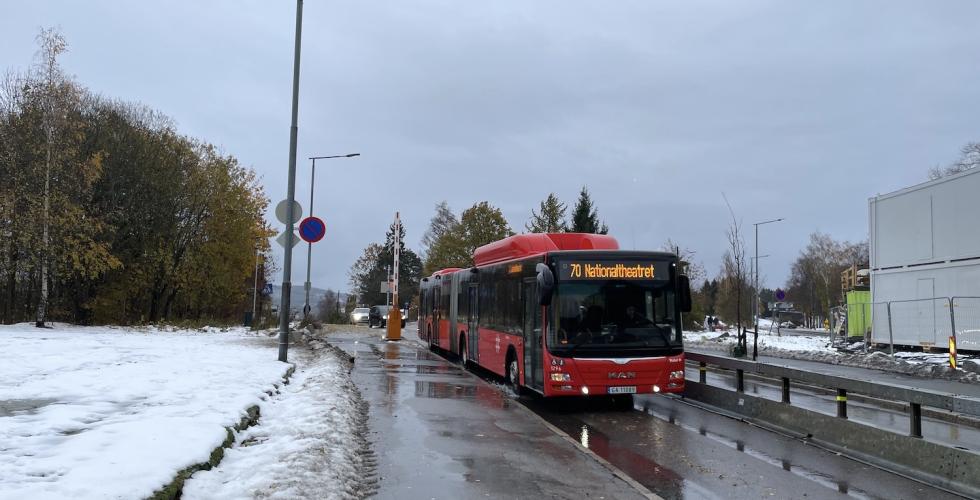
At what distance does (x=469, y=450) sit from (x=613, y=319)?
4.18m

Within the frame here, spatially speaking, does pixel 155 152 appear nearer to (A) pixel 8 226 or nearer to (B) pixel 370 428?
(A) pixel 8 226

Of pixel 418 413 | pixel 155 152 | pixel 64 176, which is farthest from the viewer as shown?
pixel 155 152

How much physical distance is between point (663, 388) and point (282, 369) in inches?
287

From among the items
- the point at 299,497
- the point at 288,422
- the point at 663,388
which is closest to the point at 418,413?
the point at 288,422

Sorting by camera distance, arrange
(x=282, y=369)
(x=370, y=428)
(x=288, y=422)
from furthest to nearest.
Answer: (x=282, y=369) < (x=370, y=428) < (x=288, y=422)

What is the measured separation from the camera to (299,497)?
5.54 meters

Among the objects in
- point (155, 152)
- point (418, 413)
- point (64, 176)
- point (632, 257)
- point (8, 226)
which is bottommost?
point (418, 413)

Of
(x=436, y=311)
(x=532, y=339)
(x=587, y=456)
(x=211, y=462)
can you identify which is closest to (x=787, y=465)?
(x=587, y=456)

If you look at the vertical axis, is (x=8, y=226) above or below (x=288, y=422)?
above

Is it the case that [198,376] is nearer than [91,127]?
Yes

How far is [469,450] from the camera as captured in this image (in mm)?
8305

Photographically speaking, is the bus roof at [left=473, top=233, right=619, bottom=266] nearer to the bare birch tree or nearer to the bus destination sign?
the bus destination sign

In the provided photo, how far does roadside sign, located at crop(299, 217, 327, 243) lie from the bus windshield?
8.35m

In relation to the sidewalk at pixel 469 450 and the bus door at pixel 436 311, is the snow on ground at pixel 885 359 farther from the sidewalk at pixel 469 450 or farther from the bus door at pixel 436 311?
the bus door at pixel 436 311
